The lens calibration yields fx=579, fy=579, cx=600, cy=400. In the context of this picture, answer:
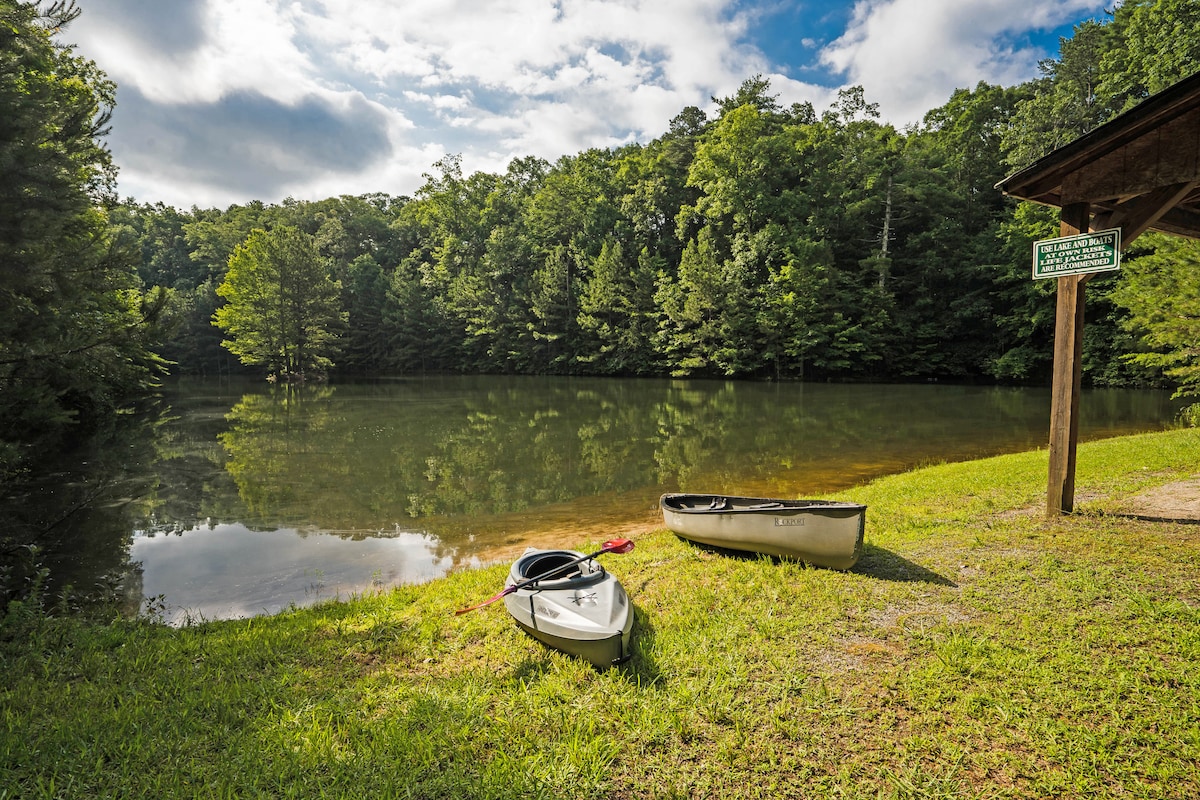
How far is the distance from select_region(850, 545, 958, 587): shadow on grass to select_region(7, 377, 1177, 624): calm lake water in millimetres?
3585

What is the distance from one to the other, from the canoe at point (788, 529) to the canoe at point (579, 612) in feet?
5.77

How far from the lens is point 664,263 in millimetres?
48562

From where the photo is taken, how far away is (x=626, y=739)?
3.36 meters

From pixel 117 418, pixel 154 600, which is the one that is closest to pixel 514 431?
pixel 154 600

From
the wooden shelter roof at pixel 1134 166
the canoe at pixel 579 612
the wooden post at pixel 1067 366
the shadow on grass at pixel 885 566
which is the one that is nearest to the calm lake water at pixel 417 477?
the shadow on grass at pixel 885 566

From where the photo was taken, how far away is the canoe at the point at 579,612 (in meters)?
4.14

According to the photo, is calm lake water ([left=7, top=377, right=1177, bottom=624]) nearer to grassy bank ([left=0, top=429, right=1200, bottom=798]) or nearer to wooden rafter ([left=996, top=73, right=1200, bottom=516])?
grassy bank ([left=0, top=429, right=1200, bottom=798])

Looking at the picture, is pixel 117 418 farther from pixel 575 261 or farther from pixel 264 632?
pixel 575 261

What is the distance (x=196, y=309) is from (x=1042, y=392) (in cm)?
7047

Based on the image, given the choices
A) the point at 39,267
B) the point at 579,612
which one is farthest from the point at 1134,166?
the point at 39,267

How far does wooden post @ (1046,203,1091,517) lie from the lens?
243 inches

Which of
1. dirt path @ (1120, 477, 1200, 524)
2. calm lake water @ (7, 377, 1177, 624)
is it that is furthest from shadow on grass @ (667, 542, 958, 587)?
dirt path @ (1120, 477, 1200, 524)

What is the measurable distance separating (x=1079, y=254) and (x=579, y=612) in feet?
20.3

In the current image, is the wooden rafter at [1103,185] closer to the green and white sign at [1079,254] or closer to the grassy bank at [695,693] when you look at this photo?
the green and white sign at [1079,254]
